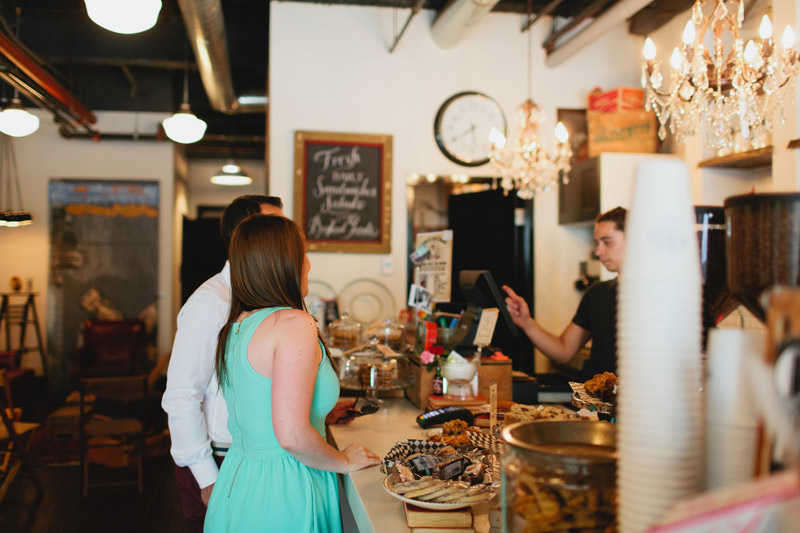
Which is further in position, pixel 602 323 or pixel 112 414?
pixel 112 414

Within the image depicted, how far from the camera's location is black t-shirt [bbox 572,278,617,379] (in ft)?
9.90

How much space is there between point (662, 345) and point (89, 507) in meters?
4.55

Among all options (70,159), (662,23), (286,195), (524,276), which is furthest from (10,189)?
(662,23)

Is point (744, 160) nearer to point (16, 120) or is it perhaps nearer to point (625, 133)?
point (625, 133)

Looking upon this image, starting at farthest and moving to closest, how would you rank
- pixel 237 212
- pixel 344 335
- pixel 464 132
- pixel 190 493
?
pixel 464 132 → pixel 344 335 → pixel 237 212 → pixel 190 493

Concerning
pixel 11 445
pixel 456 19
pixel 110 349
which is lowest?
pixel 11 445

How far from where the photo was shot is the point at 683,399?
0.72m

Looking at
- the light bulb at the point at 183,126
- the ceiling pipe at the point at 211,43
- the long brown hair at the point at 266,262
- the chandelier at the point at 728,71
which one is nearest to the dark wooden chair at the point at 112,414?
the light bulb at the point at 183,126

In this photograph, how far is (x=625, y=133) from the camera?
4.95m

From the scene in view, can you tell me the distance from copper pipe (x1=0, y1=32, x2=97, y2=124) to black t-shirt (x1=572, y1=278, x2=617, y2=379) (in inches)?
188

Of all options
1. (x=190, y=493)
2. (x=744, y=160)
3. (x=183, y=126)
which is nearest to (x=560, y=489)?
(x=190, y=493)

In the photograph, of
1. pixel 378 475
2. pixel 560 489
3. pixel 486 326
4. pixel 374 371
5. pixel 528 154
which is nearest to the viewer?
pixel 560 489

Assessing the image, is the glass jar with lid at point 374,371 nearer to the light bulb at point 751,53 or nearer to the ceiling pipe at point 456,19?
the light bulb at point 751,53

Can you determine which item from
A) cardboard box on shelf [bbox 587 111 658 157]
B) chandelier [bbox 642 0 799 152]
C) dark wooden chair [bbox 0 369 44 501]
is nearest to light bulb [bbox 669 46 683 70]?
chandelier [bbox 642 0 799 152]
